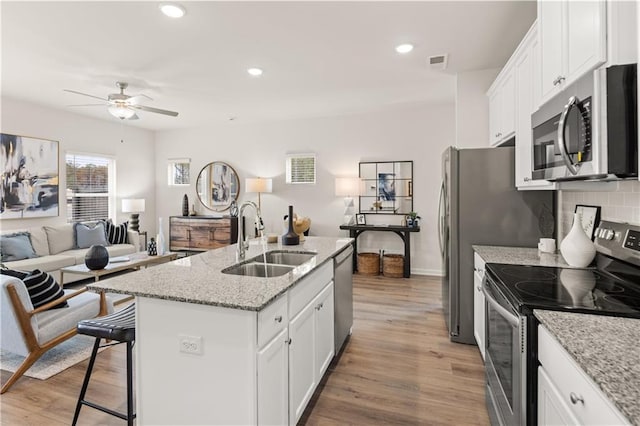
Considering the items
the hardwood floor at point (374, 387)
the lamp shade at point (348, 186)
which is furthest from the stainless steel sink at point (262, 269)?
the lamp shade at point (348, 186)

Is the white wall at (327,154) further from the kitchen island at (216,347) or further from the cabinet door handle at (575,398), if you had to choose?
the cabinet door handle at (575,398)

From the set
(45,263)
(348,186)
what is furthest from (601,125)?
(45,263)

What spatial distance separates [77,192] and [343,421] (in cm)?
586

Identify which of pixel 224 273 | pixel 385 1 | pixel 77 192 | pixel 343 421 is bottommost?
pixel 343 421

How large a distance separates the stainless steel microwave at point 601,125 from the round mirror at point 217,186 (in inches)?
227

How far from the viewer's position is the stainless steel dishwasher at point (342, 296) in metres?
2.61

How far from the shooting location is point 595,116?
1.33 metres

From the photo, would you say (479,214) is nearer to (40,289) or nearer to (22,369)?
(40,289)

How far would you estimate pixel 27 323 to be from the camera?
2338 mm

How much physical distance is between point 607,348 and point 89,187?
22.8 feet

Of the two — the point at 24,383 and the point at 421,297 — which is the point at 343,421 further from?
the point at 421,297

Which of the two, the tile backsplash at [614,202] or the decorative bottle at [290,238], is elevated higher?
the tile backsplash at [614,202]

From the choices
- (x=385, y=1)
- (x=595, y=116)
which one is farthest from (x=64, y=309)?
(x=595, y=116)

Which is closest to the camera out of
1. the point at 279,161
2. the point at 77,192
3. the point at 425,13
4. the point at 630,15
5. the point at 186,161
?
the point at 630,15
